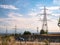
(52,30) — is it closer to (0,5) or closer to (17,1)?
(17,1)

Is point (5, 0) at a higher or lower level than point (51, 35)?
higher

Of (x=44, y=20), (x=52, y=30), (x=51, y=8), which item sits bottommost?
(x=52, y=30)

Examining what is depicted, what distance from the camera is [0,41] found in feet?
14.7

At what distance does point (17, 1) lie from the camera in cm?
436

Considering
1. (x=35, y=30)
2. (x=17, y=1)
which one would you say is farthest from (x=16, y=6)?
(x=35, y=30)

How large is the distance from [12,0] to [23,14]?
1.67 ft

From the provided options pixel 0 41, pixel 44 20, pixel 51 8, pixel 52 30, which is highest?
pixel 51 8

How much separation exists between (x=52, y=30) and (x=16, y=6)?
1.20 m

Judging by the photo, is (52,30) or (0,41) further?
(0,41)

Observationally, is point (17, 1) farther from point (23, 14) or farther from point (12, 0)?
point (23, 14)

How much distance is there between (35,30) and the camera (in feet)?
14.0

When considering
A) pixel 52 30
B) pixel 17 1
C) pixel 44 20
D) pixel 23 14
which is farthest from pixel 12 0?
pixel 52 30

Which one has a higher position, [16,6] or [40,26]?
[16,6]

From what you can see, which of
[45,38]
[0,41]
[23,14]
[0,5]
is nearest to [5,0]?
[0,5]
